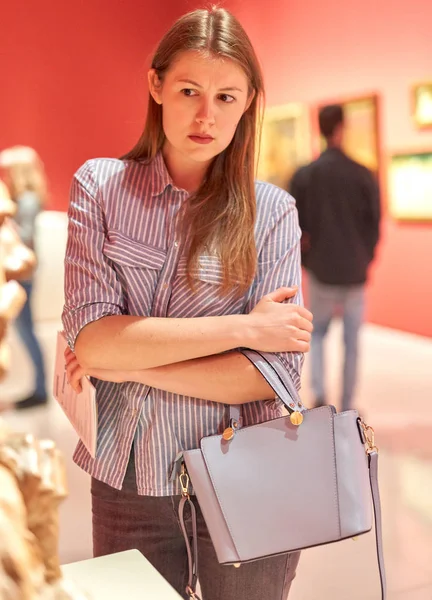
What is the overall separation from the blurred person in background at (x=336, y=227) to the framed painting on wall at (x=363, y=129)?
121cm

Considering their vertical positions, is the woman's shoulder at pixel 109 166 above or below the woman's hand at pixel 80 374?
above

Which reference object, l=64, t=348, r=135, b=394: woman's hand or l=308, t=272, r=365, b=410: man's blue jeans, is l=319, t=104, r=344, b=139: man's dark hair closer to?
l=308, t=272, r=365, b=410: man's blue jeans

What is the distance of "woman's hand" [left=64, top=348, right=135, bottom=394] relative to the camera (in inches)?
48.2

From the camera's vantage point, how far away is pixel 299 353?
1.27 meters

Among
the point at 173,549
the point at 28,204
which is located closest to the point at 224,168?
the point at 173,549

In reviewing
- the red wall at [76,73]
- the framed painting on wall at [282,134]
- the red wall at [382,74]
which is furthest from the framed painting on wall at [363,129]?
the red wall at [76,73]

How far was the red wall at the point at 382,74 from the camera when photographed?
4727mm

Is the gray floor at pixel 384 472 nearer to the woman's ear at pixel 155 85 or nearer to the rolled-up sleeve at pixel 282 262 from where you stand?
the rolled-up sleeve at pixel 282 262

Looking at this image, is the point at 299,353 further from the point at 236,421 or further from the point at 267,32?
the point at 267,32

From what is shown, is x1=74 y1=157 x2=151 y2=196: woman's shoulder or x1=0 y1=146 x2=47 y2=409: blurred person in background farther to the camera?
x1=0 y1=146 x2=47 y2=409: blurred person in background

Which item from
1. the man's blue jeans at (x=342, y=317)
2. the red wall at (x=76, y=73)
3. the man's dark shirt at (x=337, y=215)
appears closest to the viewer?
the red wall at (x=76, y=73)

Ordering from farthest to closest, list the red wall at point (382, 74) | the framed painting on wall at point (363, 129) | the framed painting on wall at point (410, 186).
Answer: the framed painting on wall at point (363, 129) < the framed painting on wall at point (410, 186) < the red wall at point (382, 74)

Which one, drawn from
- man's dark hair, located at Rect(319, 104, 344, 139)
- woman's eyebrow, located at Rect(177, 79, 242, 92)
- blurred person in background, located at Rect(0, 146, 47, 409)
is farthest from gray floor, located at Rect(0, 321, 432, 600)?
woman's eyebrow, located at Rect(177, 79, 242, 92)

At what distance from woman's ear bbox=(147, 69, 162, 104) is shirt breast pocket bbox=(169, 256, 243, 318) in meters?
0.29
